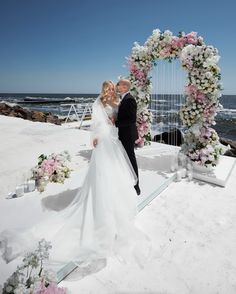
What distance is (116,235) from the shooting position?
2.99 meters

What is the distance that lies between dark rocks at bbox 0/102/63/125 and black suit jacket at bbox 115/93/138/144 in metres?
13.6

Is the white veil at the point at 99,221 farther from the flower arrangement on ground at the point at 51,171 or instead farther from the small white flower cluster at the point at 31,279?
the flower arrangement on ground at the point at 51,171

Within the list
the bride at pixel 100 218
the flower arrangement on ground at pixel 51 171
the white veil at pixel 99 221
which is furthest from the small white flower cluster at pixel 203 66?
the flower arrangement on ground at pixel 51 171

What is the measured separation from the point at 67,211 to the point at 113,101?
1665 mm

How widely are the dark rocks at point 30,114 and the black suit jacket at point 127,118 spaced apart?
44.6ft

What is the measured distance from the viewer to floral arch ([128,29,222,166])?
498cm

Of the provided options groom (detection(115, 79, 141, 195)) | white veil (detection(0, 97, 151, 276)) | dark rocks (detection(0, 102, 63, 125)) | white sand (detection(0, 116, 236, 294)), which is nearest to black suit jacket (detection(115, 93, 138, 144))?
groom (detection(115, 79, 141, 195))

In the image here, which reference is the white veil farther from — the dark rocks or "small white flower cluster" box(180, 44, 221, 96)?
the dark rocks

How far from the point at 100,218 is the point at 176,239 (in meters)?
1.14

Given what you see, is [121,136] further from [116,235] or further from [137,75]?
[137,75]

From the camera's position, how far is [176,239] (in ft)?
10.6

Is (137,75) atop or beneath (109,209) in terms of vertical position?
atop

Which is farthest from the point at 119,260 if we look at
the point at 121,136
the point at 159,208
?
the point at 121,136

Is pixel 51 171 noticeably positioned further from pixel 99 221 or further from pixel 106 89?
pixel 106 89
